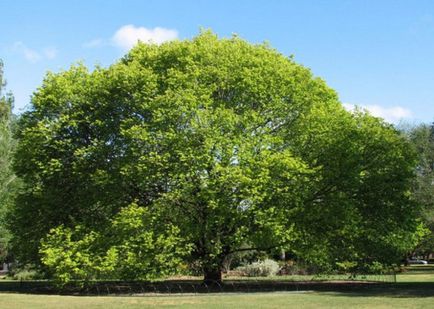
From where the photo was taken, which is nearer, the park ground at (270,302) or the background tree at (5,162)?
the park ground at (270,302)

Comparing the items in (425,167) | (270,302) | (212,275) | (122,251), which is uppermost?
(425,167)

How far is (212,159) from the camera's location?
30.1 m

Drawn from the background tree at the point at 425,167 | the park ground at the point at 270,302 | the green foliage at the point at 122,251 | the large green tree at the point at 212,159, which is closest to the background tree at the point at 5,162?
the large green tree at the point at 212,159

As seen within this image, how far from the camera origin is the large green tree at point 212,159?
1192 inches

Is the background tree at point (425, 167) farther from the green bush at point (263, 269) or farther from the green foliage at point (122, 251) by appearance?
the green foliage at point (122, 251)

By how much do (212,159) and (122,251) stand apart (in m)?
7.06

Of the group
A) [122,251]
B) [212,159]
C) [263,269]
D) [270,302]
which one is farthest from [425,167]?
[270,302]

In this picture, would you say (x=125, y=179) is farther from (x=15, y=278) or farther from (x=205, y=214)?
(x=15, y=278)

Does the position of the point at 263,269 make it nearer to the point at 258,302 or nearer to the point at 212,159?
the point at 212,159

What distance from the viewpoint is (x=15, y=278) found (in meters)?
50.0

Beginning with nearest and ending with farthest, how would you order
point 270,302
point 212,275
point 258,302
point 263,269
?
point 270,302
point 258,302
point 212,275
point 263,269

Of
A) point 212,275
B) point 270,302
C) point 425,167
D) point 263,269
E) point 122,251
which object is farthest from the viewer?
point 425,167

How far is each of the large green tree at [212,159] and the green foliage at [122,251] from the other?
527 millimetres

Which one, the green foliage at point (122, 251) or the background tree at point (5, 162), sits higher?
the background tree at point (5, 162)
